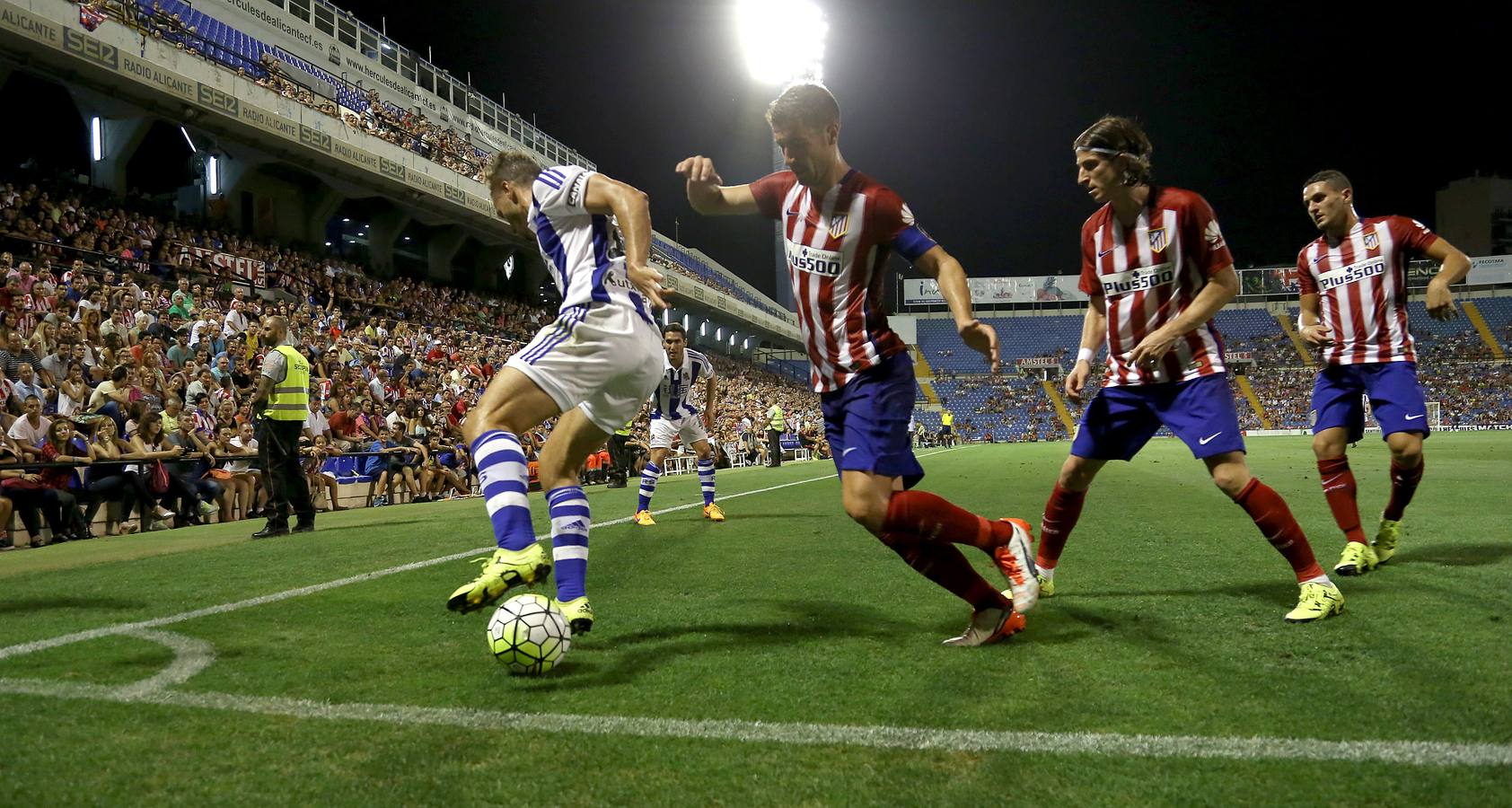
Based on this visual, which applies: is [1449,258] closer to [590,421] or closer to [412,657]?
[590,421]

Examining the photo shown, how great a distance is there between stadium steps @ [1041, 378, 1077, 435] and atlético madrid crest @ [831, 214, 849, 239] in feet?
203

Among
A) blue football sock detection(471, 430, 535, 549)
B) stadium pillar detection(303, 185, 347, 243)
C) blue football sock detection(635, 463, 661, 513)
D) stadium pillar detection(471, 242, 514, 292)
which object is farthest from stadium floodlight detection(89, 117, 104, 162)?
blue football sock detection(471, 430, 535, 549)

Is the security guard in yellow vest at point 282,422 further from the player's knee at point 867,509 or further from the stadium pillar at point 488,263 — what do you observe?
the stadium pillar at point 488,263

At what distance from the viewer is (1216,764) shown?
7.14 ft

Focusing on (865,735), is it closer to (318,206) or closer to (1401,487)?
(1401,487)

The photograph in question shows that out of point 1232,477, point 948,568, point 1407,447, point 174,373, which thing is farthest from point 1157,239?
point 174,373

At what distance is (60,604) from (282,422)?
4523mm

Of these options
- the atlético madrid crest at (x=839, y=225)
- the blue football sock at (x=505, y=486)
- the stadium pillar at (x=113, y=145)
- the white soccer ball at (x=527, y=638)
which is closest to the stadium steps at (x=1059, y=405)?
the stadium pillar at (x=113, y=145)

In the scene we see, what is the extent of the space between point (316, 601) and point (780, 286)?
237 ft

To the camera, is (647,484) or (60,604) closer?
(60,604)

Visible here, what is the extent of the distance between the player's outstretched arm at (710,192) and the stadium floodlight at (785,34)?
35.8 m

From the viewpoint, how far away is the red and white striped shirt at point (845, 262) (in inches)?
140

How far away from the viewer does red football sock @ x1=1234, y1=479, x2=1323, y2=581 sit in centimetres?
399

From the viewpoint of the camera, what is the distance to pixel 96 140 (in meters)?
22.5
